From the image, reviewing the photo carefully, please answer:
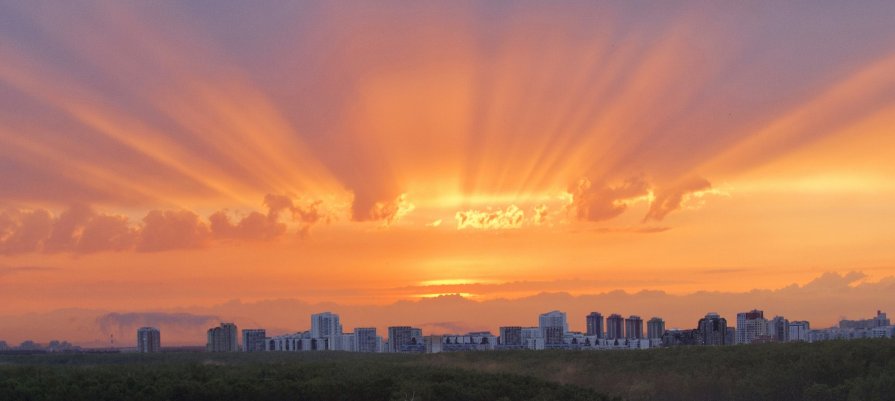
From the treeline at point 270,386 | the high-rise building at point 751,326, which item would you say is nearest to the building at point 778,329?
the high-rise building at point 751,326

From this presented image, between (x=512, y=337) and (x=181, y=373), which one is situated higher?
(x=181, y=373)

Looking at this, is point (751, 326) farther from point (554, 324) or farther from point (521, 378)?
point (521, 378)

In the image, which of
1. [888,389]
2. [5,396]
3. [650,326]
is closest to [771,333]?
[650,326]

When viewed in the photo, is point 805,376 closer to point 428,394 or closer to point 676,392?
point 676,392

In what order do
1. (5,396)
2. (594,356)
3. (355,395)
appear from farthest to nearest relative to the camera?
1. (594,356)
2. (355,395)
3. (5,396)

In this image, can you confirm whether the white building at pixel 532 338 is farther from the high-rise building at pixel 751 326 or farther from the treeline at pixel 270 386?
the treeline at pixel 270 386

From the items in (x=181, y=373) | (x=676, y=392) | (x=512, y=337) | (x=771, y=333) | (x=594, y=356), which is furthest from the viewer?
(x=512, y=337)
